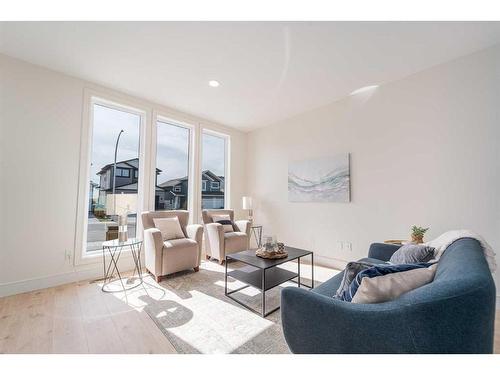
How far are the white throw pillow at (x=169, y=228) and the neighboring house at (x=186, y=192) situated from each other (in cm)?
65

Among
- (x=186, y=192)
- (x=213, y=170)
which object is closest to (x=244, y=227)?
(x=186, y=192)

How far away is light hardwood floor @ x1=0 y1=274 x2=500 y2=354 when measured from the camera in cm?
162

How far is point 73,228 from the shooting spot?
291 cm

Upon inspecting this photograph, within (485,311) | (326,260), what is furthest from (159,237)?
(485,311)

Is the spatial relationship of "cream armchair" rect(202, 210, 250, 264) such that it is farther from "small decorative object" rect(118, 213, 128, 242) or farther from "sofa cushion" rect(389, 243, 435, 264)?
"sofa cushion" rect(389, 243, 435, 264)

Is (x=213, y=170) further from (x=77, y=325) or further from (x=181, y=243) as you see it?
(x=77, y=325)

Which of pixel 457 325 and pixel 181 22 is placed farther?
pixel 181 22

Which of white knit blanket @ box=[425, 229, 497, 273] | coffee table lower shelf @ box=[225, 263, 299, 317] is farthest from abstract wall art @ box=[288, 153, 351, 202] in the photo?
white knit blanket @ box=[425, 229, 497, 273]

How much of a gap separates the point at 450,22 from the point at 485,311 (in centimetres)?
250

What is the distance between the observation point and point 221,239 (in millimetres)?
3531

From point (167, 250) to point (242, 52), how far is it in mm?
2529

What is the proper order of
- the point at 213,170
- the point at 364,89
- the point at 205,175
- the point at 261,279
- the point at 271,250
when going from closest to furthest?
the point at 261,279
the point at 271,250
the point at 364,89
the point at 205,175
the point at 213,170
